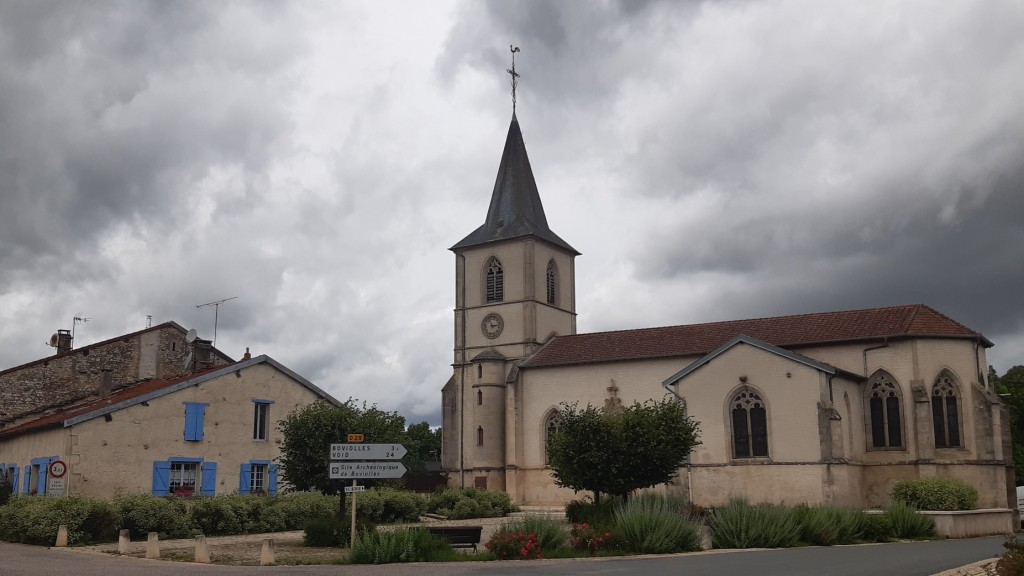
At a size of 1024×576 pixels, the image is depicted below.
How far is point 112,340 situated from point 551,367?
18361 mm

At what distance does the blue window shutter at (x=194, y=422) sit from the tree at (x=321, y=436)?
7925 millimetres

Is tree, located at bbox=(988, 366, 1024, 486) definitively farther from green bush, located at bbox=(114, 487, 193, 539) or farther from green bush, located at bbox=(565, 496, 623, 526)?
green bush, located at bbox=(114, 487, 193, 539)

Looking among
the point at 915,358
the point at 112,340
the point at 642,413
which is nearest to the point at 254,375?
the point at 112,340

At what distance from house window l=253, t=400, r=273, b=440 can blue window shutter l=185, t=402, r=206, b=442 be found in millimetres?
2077

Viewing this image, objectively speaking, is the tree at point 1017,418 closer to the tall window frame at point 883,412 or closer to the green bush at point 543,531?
the tall window frame at point 883,412

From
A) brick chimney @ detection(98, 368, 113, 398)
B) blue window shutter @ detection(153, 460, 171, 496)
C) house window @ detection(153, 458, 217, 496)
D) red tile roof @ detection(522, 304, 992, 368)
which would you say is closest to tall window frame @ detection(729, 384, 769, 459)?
red tile roof @ detection(522, 304, 992, 368)

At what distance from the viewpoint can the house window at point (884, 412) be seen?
3544 cm

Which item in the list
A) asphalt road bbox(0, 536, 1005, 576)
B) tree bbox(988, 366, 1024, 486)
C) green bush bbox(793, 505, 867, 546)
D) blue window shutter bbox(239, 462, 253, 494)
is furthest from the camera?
tree bbox(988, 366, 1024, 486)

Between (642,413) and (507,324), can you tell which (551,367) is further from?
(642,413)

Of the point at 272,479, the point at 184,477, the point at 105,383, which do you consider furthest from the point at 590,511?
the point at 105,383

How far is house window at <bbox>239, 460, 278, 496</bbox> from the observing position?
32188 millimetres

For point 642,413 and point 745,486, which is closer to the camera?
point 642,413

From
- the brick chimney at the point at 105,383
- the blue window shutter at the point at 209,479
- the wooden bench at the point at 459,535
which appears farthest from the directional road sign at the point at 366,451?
the brick chimney at the point at 105,383

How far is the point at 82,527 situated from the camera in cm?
2422
